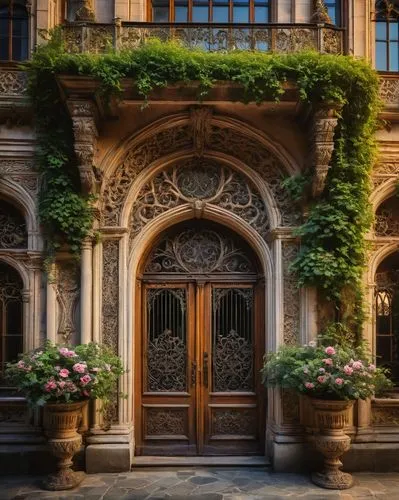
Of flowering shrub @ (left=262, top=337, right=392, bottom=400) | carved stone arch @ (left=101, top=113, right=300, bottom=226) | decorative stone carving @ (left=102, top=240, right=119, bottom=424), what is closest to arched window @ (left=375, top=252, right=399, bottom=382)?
flowering shrub @ (left=262, top=337, right=392, bottom=400)

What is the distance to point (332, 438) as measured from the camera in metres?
6.39

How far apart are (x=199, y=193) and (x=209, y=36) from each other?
2.08 metres

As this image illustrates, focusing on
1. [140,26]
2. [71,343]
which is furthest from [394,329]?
[140,26]

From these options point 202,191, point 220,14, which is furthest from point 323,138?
point 220,14

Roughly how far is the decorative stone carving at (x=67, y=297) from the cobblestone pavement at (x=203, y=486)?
1830mm

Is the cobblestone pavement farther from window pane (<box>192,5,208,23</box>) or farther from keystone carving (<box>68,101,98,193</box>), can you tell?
window pane (<box>192,5,208,23</box>)

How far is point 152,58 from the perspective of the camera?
6.40 metres

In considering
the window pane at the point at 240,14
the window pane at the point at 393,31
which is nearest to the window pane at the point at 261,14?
the window pane at the point at 240,14

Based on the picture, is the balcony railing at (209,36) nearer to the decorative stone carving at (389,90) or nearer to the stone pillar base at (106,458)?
the decorative stone carving at (389,90)

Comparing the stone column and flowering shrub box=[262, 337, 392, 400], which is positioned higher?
the stone column

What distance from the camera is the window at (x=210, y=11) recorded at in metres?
7.82

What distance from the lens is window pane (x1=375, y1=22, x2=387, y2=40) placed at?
7859 millimetres

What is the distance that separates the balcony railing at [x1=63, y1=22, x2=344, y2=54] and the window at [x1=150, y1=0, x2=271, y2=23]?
3.42 ft

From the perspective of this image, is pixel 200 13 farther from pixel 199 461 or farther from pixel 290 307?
pixel 199 461
